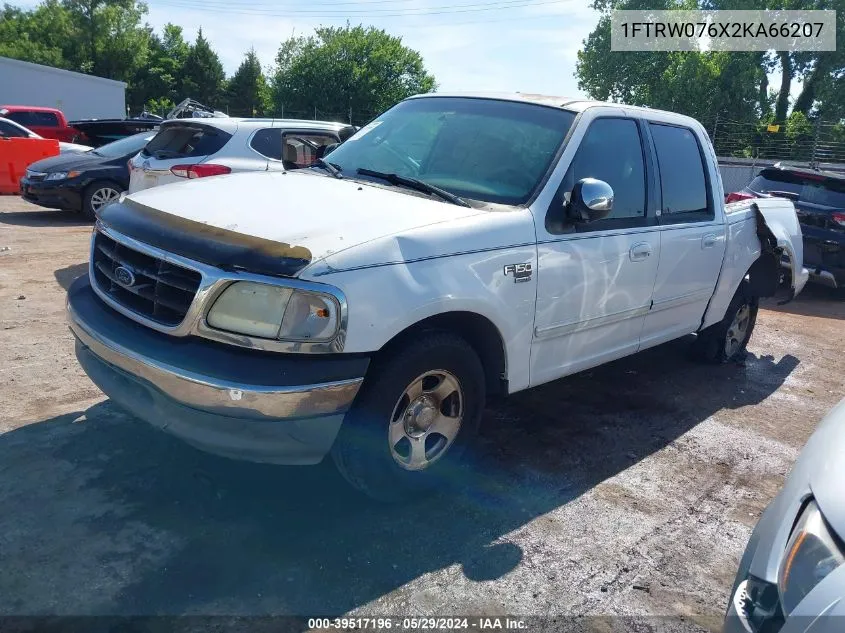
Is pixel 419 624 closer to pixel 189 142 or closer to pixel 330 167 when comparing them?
pixel 330 167

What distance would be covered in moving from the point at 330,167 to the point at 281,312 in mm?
1653

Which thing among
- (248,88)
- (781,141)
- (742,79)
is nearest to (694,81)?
(742,79)

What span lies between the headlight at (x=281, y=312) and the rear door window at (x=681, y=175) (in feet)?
8.60

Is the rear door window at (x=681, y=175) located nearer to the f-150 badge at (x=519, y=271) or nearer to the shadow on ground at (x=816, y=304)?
the f-150 badge at (x=519, y=271)

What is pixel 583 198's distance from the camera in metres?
3.59

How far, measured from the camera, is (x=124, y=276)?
3.19m

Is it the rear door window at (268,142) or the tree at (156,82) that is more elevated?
the tree at (156,82)

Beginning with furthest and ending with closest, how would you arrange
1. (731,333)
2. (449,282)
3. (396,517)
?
A: (731,333), (396,517), (449,282)

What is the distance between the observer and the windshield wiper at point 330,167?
13.2ft

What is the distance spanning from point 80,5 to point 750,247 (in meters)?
56.5

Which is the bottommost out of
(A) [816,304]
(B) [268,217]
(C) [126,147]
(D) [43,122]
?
(A) [816,304]

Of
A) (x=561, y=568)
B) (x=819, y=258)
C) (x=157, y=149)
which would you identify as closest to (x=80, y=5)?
(x=157, y=149)

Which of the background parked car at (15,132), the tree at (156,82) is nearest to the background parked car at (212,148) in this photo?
the background parked car at (15,132)

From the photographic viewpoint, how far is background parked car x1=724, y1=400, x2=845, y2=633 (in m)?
1.74
